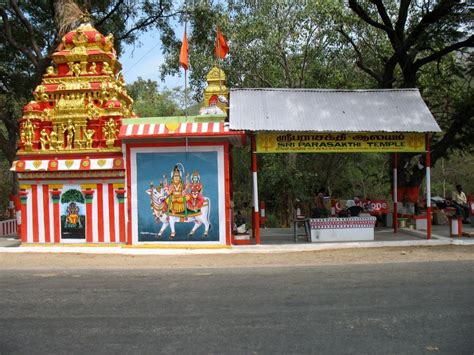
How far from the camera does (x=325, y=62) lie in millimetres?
23766

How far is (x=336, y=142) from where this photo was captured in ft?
46.7

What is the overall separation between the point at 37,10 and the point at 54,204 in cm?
1206

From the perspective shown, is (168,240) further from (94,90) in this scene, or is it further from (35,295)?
(35,295)

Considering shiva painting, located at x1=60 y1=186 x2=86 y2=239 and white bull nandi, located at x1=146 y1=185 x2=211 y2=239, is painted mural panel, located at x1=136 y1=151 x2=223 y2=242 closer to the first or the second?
white bull nandi, located at x1=146 y1=185 x2=211 y2=239

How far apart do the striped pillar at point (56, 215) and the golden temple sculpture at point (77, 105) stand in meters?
1.23

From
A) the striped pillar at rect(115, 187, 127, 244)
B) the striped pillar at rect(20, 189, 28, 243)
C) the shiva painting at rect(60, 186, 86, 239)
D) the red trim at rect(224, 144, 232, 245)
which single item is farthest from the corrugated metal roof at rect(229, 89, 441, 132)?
the striped pillar at rect(20, 189, 28, 243)

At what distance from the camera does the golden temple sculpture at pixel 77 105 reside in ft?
48.9

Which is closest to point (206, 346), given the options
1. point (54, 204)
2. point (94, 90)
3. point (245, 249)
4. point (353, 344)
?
point (353, 344)

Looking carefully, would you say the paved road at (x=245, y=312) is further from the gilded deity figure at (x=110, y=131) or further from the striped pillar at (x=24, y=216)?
the gilded deity figure at (x=110, y=131)

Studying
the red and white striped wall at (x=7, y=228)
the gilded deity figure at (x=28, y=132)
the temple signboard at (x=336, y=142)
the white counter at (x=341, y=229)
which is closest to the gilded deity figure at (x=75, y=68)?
the gilded deity figure at (x=28, y=132)

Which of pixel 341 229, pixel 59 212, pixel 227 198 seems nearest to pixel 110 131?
pixel 59 212

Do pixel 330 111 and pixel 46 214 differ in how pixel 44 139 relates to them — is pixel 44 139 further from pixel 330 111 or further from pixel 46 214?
pixel 330 111

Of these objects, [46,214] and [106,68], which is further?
[106,68]

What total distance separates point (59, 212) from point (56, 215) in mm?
126
